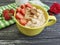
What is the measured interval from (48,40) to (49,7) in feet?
0.66

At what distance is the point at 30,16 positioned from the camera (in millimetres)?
593

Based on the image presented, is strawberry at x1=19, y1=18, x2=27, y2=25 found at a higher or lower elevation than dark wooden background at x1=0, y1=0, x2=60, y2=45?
higher

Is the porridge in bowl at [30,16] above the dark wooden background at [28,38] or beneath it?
above

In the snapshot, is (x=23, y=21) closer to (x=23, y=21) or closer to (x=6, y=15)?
(x=23, y=21)

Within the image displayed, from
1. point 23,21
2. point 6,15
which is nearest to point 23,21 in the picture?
point 23,21

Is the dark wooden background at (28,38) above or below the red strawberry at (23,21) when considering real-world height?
below

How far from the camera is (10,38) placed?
59 centimetres

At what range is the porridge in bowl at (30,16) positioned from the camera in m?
0.56

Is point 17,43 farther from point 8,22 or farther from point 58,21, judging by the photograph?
point 58,21

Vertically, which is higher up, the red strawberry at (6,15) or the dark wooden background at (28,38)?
the red strawberry at (6,15)

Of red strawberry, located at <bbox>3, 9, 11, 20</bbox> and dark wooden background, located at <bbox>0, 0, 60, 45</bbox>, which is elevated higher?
red strawberry, located at <bbox>3, 9, 11, 20</bbox>

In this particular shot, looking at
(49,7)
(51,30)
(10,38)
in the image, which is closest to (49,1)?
(49,7)

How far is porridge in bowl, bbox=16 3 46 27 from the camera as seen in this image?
0.56m

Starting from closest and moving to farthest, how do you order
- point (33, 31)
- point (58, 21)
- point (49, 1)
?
point (33, 31), point (58, 21), point (49, 1)
